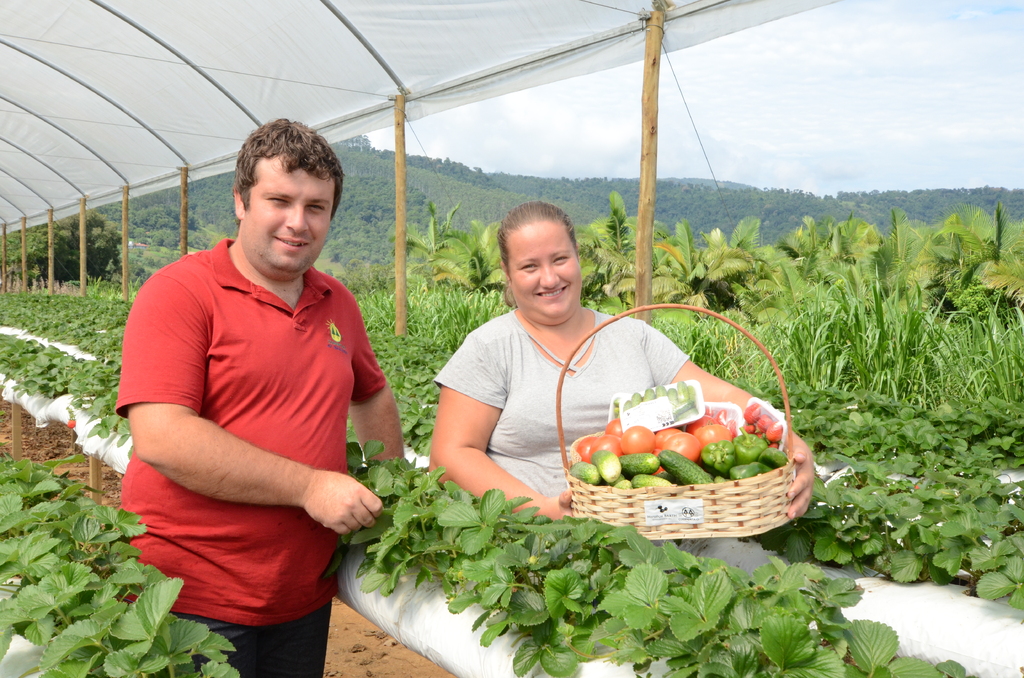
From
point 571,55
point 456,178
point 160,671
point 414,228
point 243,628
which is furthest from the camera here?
point 456,178

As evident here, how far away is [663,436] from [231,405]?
981 mm

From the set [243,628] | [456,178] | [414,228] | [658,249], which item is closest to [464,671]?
[243,628]

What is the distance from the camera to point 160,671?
1.31m

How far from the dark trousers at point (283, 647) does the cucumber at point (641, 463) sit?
942mm

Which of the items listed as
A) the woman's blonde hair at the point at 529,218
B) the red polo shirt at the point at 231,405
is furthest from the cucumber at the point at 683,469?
the red polo shirt at the point at 231,405


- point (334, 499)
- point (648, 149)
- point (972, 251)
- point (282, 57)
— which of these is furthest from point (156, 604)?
point (972, 251)

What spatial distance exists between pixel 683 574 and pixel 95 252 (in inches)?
1786

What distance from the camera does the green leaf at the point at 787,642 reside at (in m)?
1.14

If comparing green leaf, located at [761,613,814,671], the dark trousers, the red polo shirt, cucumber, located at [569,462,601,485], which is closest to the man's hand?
the red polo shirt

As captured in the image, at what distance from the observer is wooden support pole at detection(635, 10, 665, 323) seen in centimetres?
502

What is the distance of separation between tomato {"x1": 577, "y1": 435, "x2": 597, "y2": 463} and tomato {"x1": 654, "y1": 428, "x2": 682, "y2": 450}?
0.49ft

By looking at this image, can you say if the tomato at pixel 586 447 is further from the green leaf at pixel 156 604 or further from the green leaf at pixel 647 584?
the green leaf at pixel 156 604

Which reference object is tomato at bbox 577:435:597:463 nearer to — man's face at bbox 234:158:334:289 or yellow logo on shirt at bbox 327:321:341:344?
yellow logo on shirt at bbox 327:321:341:344

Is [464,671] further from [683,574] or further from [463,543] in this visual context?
[683,574]
